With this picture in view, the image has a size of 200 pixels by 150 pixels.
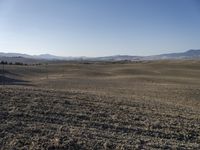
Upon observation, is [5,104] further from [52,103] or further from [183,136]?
[183,136]

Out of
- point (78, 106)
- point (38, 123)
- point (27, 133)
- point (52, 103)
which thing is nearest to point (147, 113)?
point (78, 106)

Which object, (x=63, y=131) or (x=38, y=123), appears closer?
(x=63, y=131)

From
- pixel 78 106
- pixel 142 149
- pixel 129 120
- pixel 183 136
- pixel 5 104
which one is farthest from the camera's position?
pixel 78 106

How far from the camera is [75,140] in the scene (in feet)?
28.2

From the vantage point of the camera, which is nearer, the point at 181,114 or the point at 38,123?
the point at 38,123

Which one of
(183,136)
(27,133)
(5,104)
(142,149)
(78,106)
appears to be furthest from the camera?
(78,106)

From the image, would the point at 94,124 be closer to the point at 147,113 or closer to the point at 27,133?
the point at 27,133

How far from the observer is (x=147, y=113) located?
13.3m

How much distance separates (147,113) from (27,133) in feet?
18.4

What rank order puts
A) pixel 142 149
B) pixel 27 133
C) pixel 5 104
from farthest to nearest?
pixel 5 104 < pixel 27 133 < pixel 142 149

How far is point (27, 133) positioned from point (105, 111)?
442 cm

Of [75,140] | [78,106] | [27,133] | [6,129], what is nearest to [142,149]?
[75,140]

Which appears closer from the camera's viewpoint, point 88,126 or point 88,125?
point 88,126

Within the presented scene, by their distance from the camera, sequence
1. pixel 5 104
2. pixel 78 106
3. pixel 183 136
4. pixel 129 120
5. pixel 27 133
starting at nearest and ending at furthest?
pixel 27 133, pixel 183 136, pixel 129 120, pixel 5 104, pixel 78 106
